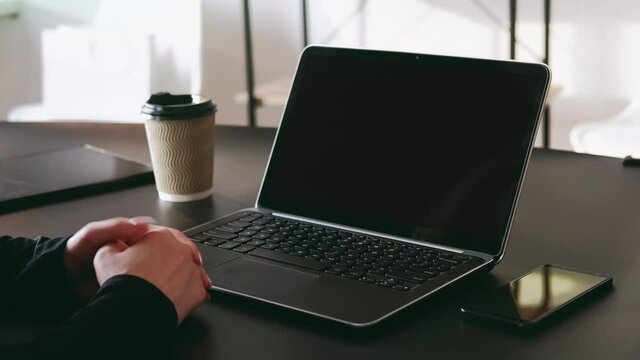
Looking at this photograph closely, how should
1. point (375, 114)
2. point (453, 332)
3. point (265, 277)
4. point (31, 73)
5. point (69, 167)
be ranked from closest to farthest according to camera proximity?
point (453, 332) → point (265, 277) → point (375, 114) → point (69, 167) → point (31, 73)

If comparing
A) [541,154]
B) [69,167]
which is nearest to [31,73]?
[69,167]

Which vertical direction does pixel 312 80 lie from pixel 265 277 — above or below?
above

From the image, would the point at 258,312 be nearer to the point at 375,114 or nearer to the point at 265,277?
the point at 265,277

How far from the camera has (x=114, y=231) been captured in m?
0.95

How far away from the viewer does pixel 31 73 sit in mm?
4160

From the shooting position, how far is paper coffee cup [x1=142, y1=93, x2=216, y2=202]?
4.19 ft

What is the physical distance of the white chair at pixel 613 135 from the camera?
2.61 m

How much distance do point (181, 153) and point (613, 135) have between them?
1.75m

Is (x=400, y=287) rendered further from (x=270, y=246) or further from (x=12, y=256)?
(x=12, y=256)

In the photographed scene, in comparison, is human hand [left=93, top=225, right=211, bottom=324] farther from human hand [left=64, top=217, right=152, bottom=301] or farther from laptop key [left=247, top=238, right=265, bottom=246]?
laptop key [left=247, top=238, right=265, bottom=246]

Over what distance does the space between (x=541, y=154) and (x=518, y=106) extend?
0.49 meters

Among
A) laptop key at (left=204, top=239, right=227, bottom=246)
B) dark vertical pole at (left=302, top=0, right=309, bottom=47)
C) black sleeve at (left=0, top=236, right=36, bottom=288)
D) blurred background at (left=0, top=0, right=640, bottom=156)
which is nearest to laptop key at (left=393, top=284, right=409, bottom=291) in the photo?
laptop key at (left=204, top=239, right=227, bottom=246)

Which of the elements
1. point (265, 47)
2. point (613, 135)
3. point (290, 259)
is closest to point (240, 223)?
point (290, 259)

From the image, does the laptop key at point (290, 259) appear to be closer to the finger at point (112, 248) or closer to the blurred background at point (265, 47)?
the finger at point (112, 248)
